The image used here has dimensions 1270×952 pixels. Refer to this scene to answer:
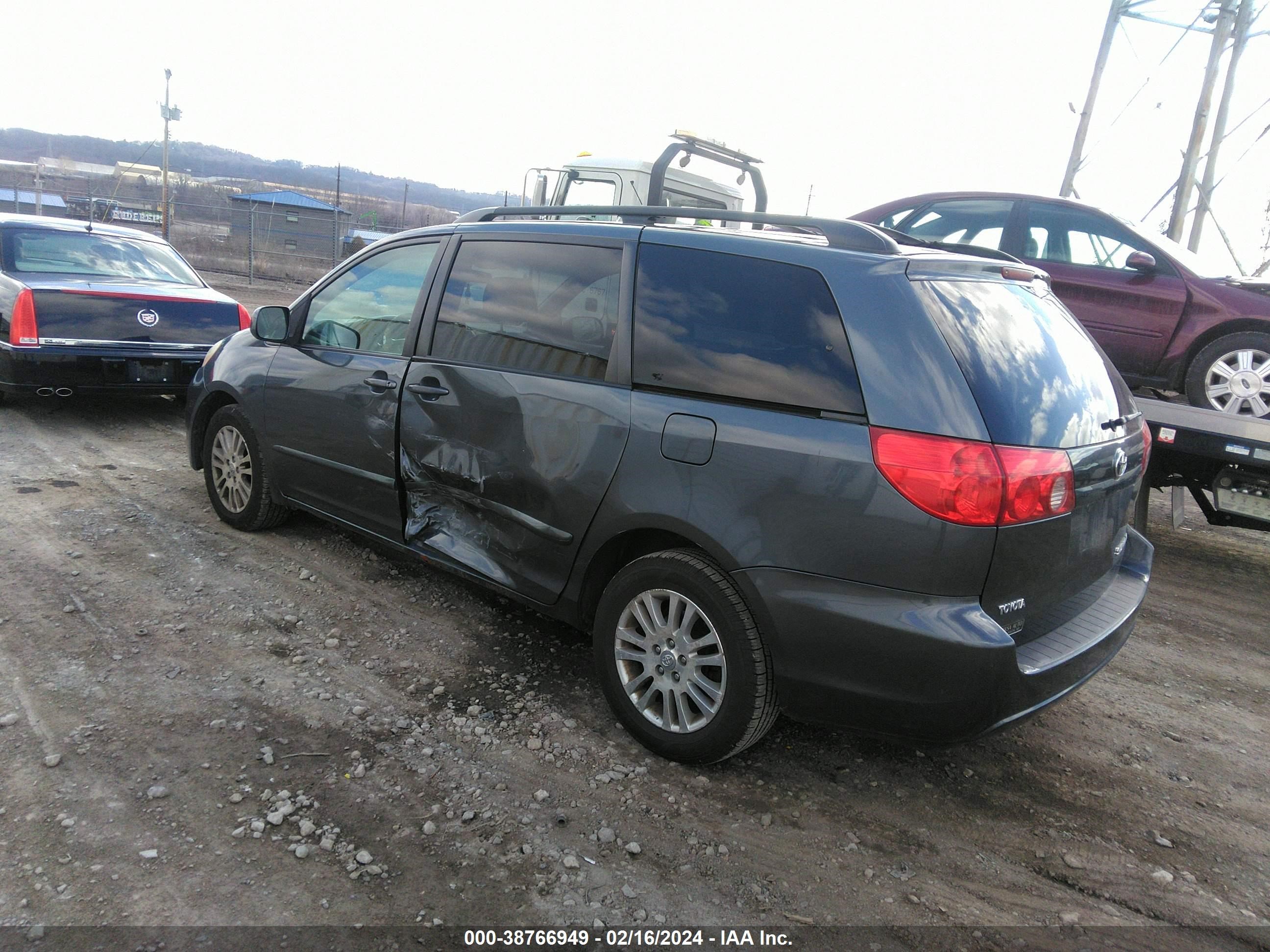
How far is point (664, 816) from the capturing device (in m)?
2.82

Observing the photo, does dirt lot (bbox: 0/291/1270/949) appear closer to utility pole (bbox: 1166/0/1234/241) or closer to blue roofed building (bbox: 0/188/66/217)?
utility pole (bbox: 1166/0/1234/241)

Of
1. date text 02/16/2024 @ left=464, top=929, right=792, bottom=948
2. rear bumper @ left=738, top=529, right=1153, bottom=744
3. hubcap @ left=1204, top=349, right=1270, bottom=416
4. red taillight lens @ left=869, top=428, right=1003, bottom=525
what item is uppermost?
hubcap @ left=1204, top=349, right=1270, bottom=416

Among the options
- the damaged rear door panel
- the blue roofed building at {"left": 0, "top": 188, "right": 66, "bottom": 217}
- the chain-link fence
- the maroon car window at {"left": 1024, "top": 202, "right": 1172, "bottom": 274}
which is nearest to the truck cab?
the maroon car window at {"left": 1024, "top": 202, "right": 1172, "bottom": 274}

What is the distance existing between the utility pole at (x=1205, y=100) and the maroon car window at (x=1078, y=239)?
25.9 feet

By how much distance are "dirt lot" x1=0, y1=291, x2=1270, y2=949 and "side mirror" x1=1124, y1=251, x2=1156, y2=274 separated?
2.73 meters

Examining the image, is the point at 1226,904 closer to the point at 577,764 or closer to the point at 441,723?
the point at 577,764

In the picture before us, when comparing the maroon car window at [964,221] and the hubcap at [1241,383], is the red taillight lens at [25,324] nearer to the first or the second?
the maroon car window at [964,221]

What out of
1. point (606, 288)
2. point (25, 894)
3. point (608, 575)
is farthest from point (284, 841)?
point (606, 288)

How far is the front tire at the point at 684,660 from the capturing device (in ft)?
9.29

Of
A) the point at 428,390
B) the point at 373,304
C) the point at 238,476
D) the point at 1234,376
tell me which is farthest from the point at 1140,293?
the point at 238,476

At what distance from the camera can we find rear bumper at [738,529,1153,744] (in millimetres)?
Answer: 2504

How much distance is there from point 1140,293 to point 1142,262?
0.21m

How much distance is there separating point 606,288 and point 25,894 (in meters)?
2.56

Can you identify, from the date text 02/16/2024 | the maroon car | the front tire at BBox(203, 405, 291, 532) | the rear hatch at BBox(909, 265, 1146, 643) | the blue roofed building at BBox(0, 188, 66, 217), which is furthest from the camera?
the blue roofed building at BBox(0, 188, 66, 217)
